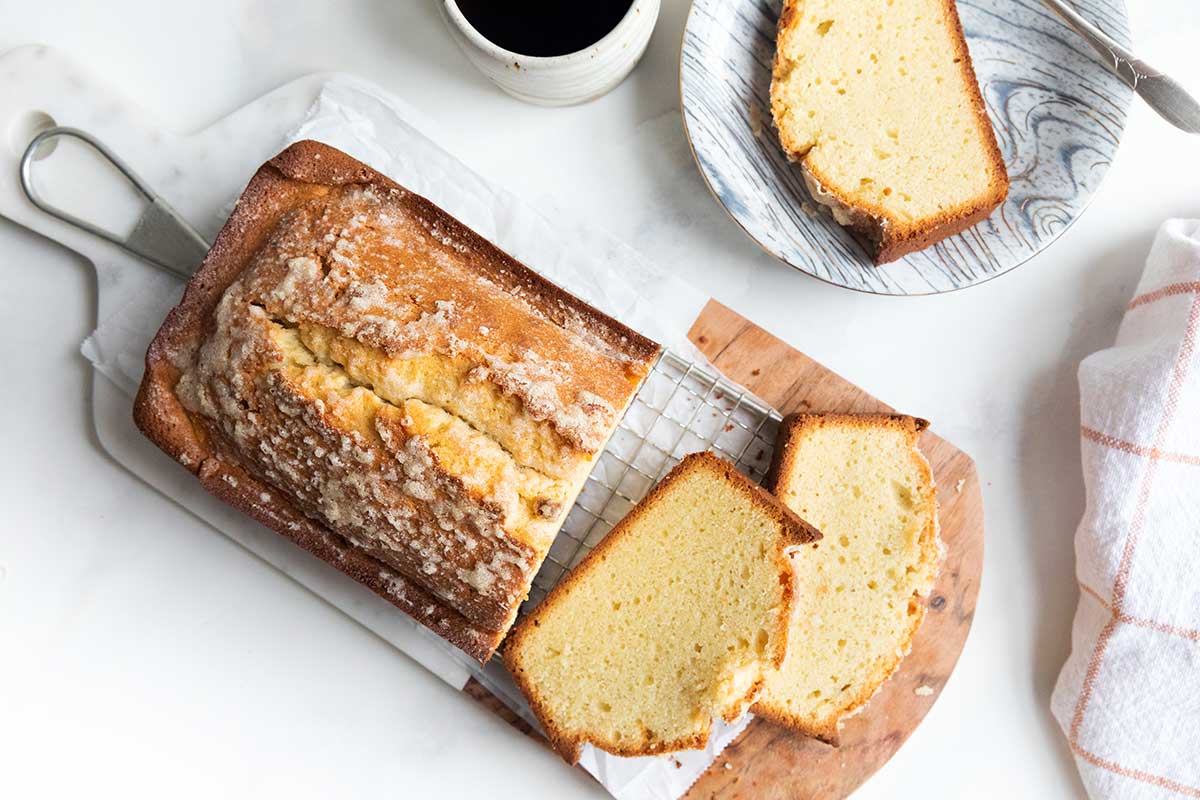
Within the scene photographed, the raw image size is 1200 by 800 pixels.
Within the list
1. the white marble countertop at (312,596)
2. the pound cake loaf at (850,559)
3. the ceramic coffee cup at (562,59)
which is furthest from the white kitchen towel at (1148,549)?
the ceramic coffee cup at (562,59)

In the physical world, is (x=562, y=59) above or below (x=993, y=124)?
below

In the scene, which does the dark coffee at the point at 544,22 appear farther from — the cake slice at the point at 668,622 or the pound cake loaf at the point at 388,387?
the cake slice at the point at 668,622

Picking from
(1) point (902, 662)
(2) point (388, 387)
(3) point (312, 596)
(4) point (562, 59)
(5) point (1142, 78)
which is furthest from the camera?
(3) point (312, 596)

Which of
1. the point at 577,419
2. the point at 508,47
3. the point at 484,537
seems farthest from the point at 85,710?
the point at 508,47

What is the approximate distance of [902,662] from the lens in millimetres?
2223

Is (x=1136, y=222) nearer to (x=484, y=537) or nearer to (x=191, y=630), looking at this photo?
(x=484, y=537)

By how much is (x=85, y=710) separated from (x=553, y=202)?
6.24ft

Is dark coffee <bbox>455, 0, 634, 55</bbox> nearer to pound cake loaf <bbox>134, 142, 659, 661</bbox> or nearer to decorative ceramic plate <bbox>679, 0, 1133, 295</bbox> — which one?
decorative ceramic plate <bbox>679, 0, 1133, 295</bbox>

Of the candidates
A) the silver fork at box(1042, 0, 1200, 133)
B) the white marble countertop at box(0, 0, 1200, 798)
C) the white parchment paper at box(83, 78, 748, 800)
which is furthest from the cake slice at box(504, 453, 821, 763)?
the silver fork at box(1042, 0, 1200, 133)

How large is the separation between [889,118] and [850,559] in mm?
1114

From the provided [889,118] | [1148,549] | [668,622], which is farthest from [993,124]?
[668,622]

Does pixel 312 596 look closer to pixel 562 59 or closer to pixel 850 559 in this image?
pixel 850 559

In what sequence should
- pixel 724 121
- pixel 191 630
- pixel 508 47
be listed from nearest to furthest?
pixel 508 47 < pixel 724 121 < pixel 191 630

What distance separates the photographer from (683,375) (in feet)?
7.23
